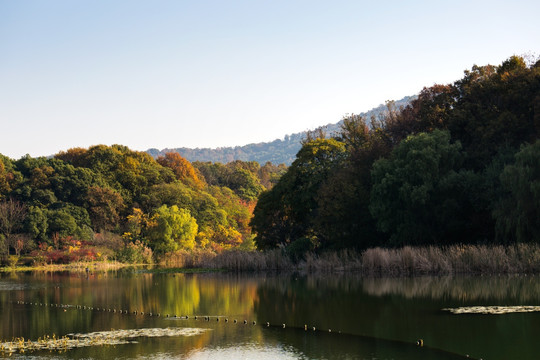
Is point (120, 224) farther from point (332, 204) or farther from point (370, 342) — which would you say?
point (370, 342)

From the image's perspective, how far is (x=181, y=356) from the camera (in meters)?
14.5

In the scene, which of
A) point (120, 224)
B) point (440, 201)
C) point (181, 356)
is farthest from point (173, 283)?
point (120, 224)

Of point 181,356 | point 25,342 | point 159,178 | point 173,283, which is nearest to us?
point 181,356

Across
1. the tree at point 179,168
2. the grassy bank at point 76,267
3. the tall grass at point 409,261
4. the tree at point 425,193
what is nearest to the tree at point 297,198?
the tall grass at point 409,261

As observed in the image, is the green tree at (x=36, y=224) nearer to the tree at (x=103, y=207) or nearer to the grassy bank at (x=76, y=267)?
the grassy bank at (x=76, y=267)

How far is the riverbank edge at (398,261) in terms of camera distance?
2964cm

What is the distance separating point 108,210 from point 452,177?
45287 millimetres

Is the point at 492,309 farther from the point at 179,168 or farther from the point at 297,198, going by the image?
the point at 179,168

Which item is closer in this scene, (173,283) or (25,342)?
(25,342)

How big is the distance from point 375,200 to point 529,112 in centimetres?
977

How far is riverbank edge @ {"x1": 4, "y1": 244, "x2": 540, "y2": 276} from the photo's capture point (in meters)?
29.6

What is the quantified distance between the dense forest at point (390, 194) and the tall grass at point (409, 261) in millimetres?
982

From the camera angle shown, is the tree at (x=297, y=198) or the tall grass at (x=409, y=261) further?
the tree at (x=297, y=198)

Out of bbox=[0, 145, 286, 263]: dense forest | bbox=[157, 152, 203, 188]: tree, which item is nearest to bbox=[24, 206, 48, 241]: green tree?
bbox=[0, 145, 286, 263]: dense forest
